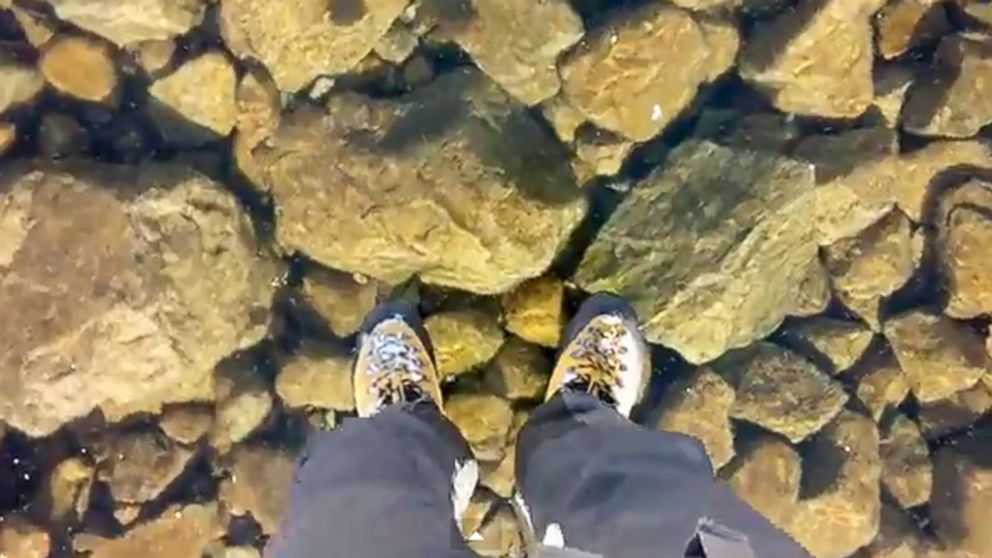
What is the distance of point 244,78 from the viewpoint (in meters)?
2.91

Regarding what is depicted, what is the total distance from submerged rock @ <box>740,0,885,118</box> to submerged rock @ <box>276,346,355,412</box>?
1458mm

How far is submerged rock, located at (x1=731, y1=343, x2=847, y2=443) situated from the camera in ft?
9.78

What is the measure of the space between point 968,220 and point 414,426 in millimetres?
1695

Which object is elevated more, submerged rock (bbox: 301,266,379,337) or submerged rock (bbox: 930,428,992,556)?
submerged rock (bbox: 301,266,379,337)

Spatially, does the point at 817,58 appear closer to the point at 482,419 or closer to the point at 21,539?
the point at 482,419

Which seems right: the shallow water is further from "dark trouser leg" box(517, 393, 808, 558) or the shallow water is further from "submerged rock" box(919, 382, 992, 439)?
"dark trouser leg" box(517, 393, 808, 558)

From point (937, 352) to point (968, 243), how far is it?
342 millimetres

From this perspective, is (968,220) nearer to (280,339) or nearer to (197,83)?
(280,339)

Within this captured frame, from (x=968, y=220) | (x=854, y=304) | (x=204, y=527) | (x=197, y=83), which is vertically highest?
(x=197, y=83)

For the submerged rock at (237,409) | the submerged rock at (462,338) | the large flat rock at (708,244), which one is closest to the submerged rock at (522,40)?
the large flat rock at (708,244)

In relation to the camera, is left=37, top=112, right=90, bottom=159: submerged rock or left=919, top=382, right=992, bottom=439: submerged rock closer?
left=37, top=112, right=90, bottom=159: submerged rock

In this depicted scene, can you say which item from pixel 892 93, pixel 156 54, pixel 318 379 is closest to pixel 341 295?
pixel 318 379

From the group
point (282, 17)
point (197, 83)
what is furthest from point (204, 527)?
point (282, 17)

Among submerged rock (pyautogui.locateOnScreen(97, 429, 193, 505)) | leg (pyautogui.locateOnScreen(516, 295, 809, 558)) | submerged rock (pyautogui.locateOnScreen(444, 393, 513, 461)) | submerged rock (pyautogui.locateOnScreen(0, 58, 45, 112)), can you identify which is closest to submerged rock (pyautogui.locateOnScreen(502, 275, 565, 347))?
leg (pyautogui.locateOnScreen(516, 295, 809, 558))
